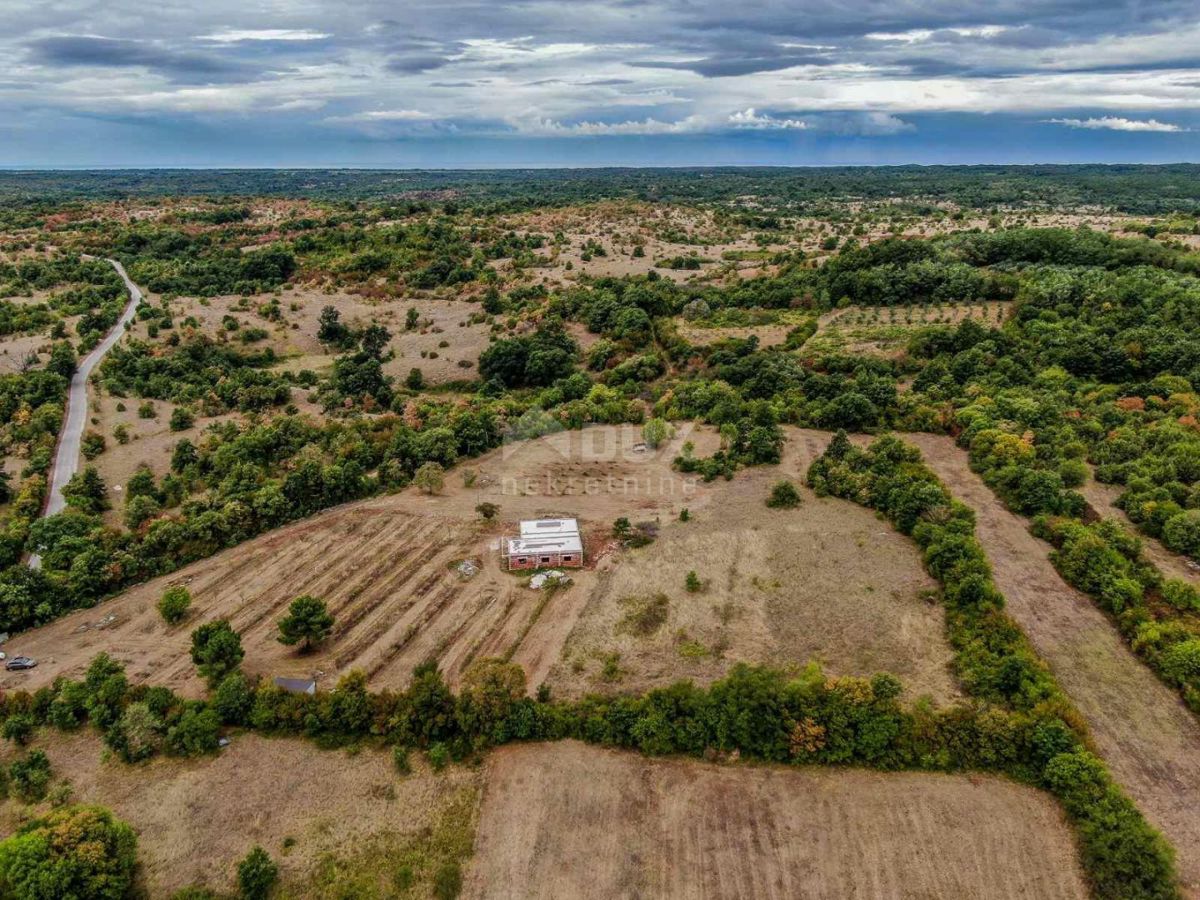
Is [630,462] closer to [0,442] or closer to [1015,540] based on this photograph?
[1015,540]

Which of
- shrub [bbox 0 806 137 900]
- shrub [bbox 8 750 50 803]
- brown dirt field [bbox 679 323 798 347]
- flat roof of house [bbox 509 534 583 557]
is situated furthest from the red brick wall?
brown dirt field [bbox 679 323 798 347]

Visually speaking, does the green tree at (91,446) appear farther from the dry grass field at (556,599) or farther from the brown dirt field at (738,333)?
the brown dirt field at (738,333)

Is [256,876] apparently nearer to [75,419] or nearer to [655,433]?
[655,433]

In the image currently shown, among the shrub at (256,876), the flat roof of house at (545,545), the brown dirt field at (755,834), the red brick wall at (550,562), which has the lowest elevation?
the brown dirt field at (755,834)

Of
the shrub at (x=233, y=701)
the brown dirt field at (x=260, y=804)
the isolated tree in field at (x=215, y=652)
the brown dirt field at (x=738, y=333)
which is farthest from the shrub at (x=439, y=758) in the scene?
the brown dirt field at (x=738, y=333)

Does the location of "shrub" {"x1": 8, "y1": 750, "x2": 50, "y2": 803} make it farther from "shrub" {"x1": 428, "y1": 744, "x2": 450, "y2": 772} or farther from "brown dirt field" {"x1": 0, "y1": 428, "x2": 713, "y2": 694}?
"shrub" {"x1": 428, "y1": 744, "x2": 450, "y2": 772}

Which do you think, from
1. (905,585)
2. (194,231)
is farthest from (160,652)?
(194,231)
